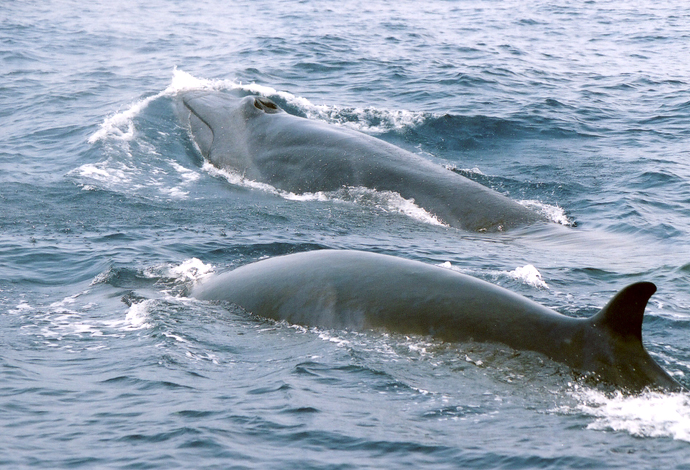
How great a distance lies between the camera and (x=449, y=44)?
36.8 meters

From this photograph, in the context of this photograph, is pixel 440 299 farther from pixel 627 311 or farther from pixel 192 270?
pixel 192 270

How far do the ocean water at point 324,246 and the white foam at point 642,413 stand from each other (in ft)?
0.06

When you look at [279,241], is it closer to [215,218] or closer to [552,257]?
[215,218]

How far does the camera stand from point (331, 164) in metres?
17.3

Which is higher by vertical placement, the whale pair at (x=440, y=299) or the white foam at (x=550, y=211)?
the whale pair at (x=440, y=299)

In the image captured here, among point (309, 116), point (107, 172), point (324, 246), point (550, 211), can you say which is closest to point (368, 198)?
point (324, 246)

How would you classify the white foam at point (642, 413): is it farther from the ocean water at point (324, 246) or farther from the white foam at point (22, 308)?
the white foam at point (22, 308)

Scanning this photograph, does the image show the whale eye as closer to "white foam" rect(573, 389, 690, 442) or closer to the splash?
the splash

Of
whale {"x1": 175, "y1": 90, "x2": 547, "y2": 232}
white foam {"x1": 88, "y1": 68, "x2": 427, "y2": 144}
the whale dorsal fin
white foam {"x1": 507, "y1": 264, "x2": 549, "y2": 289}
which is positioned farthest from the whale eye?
the whale dorsal fin

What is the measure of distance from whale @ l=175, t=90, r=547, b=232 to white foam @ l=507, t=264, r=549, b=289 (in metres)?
2.67

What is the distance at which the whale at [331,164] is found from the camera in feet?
51.1

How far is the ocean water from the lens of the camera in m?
7.45

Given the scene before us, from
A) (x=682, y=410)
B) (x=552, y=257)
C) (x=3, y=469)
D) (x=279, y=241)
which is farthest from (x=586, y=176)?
(x=3, y=469)

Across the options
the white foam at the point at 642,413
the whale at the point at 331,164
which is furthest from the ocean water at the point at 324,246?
the whale at the point at 331,164
